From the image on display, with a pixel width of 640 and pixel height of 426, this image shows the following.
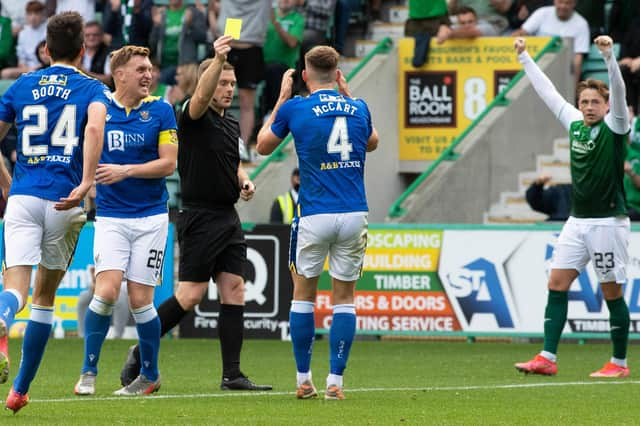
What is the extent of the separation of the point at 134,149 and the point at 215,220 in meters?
1.26

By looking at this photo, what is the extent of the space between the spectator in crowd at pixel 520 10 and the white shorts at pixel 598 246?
9714 mm

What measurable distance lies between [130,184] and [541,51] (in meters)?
11.5

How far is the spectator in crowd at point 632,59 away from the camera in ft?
64.4

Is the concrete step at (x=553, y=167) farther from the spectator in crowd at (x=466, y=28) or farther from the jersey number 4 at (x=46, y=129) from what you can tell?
the jersey number 4 at (x=46, y=129)

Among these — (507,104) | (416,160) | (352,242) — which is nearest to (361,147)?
(352,242)

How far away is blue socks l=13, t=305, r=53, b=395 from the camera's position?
872cm

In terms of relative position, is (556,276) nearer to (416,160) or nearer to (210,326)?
(210,326)

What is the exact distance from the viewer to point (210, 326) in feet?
57.9

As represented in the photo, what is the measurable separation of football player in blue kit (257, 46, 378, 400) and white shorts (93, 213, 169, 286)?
0.93 meters

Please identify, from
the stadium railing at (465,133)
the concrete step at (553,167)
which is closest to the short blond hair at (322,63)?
the stadium railing at (465,133)

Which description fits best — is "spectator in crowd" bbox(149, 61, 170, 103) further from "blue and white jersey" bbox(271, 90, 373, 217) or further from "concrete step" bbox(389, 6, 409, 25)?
"blue and white jersey" bbox(271, 90, 373, 217)

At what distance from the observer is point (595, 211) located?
39.8 ft

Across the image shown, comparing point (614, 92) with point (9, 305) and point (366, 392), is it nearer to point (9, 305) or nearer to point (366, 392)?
point (366, 392)

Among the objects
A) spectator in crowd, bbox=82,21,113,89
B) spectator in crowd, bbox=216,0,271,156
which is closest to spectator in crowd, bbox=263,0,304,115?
spectator in crowd, bbox=216,0,271,156
